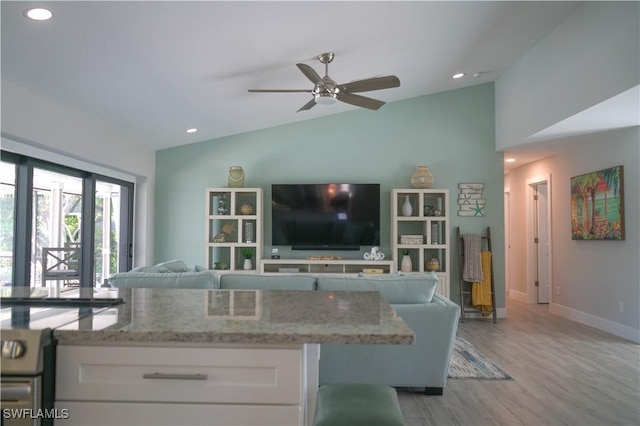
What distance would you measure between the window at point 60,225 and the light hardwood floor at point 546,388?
3.14m

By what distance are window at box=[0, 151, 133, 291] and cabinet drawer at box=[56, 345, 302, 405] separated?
2.62m

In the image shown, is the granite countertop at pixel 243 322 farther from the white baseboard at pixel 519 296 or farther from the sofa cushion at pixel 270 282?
the white baseboard at pixel 519 296

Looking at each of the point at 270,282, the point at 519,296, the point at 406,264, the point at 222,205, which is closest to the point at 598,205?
the point at 406,264

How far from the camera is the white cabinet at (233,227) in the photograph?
19.5ft

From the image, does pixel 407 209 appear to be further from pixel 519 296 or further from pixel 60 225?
pixel 60 225

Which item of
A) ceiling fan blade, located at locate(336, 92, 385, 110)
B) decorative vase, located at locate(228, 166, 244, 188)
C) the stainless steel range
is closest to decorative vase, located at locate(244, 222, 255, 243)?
decorative vase, located at locate(228, 166, 244, 188)

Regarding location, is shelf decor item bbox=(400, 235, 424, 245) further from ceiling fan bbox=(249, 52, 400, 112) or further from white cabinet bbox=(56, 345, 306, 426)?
white cabinet bbox=(56, 345, 306, 426)

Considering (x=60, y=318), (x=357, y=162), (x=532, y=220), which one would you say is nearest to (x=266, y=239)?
(x=357, y=162)

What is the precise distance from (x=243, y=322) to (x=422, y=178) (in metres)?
4.99

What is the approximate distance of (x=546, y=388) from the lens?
3186mm

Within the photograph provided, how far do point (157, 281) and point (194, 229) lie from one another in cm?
335

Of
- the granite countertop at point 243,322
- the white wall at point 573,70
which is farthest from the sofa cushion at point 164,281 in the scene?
the white wall at point 573,70

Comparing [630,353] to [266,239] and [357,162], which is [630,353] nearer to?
[357,162]

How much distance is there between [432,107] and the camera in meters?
6.21
